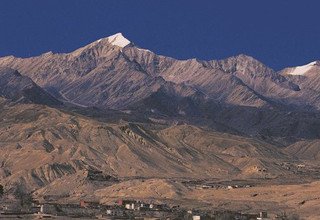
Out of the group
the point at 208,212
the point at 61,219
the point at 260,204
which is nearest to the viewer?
the point at 61,219

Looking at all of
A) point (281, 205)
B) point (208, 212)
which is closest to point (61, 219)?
point (208, 212)

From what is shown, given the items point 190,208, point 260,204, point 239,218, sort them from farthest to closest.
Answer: point 260,204, point 190,208, point 239,218

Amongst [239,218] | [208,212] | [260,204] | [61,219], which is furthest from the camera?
[260,204]

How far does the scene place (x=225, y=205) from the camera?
198 meters

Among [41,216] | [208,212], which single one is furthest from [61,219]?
[208,212]

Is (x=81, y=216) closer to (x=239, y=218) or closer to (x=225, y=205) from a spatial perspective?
(x=239, y=218)

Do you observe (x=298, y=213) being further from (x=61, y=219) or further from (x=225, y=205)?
(x=61, y=219)

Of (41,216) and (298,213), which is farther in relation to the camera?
(298,213)

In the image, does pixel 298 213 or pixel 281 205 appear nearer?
pixel 298 213

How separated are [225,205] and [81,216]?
4696 centimetres

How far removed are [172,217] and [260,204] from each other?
43.8 metres

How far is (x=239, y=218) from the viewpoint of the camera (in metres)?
158

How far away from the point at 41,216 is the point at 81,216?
33.9 feet

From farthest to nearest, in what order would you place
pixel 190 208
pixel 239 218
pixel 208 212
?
1. pixel 190 208
2. pixel 208 212
3. pixel 239 218
